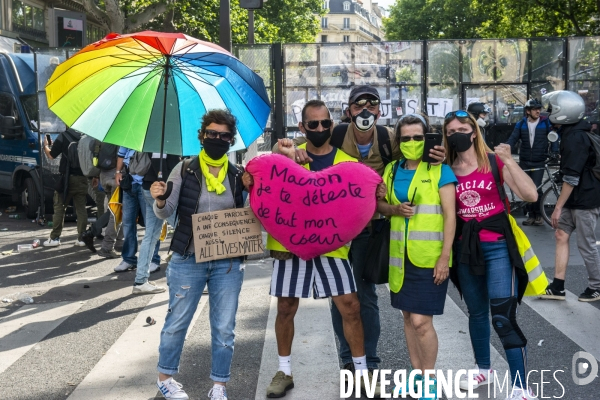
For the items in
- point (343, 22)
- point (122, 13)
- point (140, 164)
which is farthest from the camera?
point (343, 22)

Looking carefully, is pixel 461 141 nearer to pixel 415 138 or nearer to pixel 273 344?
pixel 415 138

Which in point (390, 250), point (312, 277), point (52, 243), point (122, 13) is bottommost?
point (52, 243)

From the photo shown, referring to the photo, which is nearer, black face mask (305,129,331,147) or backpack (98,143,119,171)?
black face mask (305,129,331,147)

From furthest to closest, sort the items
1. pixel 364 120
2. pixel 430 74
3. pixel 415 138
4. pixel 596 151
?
pixel 430 74, pixel 596 151, pixel 364 120, pixel 415 138

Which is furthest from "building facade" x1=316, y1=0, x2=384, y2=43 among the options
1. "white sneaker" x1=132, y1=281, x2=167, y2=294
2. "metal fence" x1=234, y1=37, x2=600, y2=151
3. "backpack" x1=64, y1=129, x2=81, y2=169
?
"white sneaker" x1=132, y1=281, x2=167, y2=294

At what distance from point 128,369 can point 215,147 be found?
6.25 ft

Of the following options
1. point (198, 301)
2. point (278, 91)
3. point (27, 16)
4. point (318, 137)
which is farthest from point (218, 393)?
point (27, 16)

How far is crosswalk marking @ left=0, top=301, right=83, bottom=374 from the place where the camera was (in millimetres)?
5938

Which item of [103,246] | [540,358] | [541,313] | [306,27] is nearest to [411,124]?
[540,358]

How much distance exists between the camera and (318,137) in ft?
15.1

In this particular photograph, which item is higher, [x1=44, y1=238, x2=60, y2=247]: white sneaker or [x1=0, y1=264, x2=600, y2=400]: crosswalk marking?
[x1=0, y1=264, x2=600, y2=400]: crosswalk marking

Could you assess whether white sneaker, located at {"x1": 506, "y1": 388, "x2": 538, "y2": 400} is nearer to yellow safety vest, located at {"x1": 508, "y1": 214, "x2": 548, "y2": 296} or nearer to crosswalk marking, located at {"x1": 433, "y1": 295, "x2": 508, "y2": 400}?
crosswalk marking, located at {"x1": 433, "y1": 295, "x2": 508, "y2": 400}

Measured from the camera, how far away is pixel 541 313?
6566 mm

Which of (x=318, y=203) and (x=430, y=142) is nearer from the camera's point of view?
(x=430, y=142)
